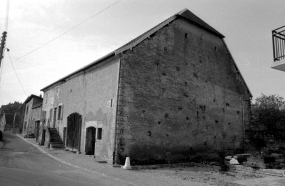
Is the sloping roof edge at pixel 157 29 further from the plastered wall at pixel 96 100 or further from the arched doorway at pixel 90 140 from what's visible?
the arched doorway at pixel 90 140

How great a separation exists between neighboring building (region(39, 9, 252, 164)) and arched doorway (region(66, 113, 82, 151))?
2.8 inches

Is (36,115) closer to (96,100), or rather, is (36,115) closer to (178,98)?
(96,100)

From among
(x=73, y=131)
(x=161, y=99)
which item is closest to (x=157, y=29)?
(x=161, y=99)

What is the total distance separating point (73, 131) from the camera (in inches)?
676

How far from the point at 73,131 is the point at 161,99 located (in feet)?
24.6

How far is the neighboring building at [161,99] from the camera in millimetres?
12602

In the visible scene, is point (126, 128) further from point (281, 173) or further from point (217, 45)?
point (217, 45)

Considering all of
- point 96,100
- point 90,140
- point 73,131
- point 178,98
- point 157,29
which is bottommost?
point 90,140

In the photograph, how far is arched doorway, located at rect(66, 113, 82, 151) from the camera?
16400 mm

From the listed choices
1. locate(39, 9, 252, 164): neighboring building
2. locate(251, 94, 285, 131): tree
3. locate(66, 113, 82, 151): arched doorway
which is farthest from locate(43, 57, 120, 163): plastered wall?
locate(251, 94, 285, 131): tree

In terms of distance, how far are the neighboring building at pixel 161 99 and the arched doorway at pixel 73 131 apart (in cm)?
7

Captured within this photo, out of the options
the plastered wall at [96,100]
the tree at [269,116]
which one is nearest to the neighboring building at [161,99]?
the plastered wall at [96,100]

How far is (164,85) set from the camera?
14188 millimetres

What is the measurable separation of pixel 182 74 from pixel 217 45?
506 cm
